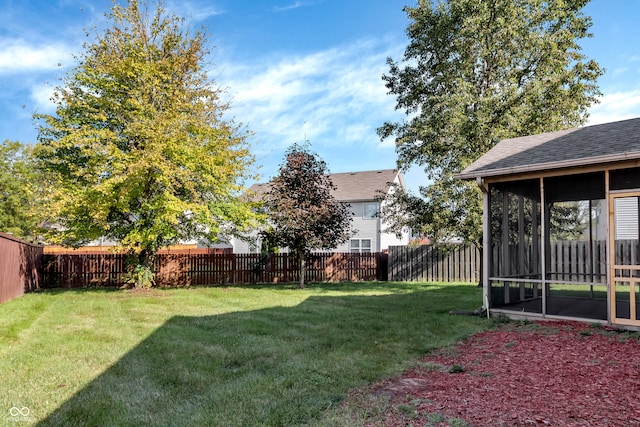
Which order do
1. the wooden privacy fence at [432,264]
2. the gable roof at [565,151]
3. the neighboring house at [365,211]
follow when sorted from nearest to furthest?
the gable roof at [565,151] → the wooden privacy fence at [432,264] → the neighboring house at [365,211]

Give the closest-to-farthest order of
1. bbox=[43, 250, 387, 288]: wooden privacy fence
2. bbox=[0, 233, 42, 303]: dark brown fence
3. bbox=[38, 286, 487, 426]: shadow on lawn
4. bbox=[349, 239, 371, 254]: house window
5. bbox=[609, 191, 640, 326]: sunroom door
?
bbox=[38, 286, 487, 426]: shadow on lawn
bbox=[609, 191, 640, 326]: sunroom door
bbox=[0, 233, 42, 303]: dark brown fence
bbox=[43, 250, 387, 288]: wooden privacy fence
bbox=[349, 239, 371, 254]: house window

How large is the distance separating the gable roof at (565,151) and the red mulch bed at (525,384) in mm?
3082

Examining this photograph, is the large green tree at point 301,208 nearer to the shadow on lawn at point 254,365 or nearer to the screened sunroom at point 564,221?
the shadow on lawn at point 254,365

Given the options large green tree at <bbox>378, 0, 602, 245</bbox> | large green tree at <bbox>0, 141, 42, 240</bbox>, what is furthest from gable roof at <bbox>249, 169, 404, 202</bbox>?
large green tree at <bbox>0, 141, 42, 240</bbox>

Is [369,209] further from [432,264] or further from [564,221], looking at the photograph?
[564,221]

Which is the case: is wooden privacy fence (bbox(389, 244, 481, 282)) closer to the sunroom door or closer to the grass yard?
the grass yard

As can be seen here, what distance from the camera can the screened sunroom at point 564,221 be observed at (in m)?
7.56

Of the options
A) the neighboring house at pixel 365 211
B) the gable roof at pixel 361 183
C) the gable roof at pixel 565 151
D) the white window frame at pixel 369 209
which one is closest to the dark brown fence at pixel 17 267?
the gable roof at pixel 565 151

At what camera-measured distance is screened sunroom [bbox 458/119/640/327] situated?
7559 mm

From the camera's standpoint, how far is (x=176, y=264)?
1673 cm

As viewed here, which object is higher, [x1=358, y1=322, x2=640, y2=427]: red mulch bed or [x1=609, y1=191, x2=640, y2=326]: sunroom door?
[x1=609, y1=191, x2=640, y2=326]: sunroom door

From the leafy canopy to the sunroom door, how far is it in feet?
33.3

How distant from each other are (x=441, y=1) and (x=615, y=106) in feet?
28.9

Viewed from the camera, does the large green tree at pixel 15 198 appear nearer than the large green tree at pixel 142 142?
No
